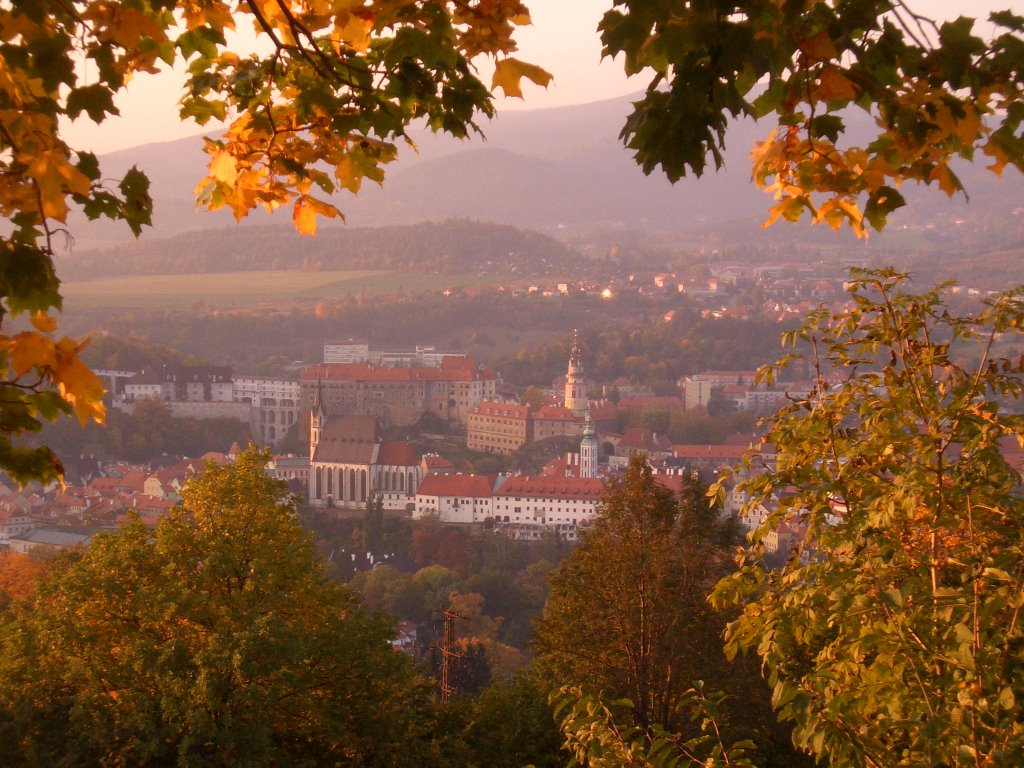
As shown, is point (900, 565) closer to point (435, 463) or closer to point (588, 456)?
point (435, 463)

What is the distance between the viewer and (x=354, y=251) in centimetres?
8569

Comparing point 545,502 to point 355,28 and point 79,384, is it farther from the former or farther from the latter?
point 79,384

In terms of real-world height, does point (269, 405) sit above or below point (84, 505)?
above

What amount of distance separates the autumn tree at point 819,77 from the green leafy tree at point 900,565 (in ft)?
3.33

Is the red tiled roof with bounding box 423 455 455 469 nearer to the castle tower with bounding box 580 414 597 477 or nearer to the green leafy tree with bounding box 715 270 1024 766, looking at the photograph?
the castle tower with bounding box 580 414 597 477

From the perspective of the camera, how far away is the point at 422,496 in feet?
121

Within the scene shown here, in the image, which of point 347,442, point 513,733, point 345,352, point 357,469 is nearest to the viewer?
point 513,733

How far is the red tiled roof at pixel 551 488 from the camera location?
36.2m

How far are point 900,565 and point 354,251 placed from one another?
277ft

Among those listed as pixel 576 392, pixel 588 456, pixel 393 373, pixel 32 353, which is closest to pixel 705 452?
pixel 588 456

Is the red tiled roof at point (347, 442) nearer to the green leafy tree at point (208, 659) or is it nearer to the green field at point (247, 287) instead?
the green field at point (247, 287)

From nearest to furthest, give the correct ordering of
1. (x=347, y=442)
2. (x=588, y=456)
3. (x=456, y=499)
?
(x=456, y=499)
(x=588, y=456)
(x=347, y=442)

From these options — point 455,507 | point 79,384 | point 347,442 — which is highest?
point 79,384

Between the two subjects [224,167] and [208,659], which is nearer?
[224,167]
